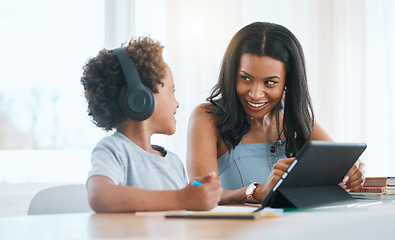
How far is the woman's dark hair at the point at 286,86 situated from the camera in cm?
171

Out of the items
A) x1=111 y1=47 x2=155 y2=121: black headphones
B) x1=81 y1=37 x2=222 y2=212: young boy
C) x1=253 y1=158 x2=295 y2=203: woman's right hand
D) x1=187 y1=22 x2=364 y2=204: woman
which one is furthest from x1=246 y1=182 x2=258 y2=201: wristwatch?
x1=111 y1=47 x2=155 y2=121: black headphones

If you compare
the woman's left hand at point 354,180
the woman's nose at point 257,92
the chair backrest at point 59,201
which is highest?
the woman's nose at point 257,92

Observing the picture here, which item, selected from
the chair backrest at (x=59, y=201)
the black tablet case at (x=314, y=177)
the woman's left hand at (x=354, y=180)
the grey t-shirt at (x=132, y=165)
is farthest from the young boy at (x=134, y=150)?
the woman's left hand at (x=354, y=180)

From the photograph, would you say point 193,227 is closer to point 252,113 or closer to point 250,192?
point 250,192

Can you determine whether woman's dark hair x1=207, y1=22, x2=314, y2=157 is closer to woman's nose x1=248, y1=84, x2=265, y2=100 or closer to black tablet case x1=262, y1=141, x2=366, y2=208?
woman's nose x1=248, y1=84, x2=265, y2=100

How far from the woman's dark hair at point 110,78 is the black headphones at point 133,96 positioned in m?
0.03

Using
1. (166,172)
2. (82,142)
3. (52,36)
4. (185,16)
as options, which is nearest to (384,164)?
(185,16)

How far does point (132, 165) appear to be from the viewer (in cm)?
107

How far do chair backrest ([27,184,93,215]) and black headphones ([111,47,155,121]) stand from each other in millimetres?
362

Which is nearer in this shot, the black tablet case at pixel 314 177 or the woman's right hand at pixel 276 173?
the black tablet case at pixel 314 177

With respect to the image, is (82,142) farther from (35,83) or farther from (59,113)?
→ (35,83)

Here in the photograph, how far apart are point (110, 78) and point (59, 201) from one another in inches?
15.9

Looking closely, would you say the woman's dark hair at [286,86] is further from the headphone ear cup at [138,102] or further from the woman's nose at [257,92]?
the headphone ear cup at [138,102]

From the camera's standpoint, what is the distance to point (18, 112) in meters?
2.77
